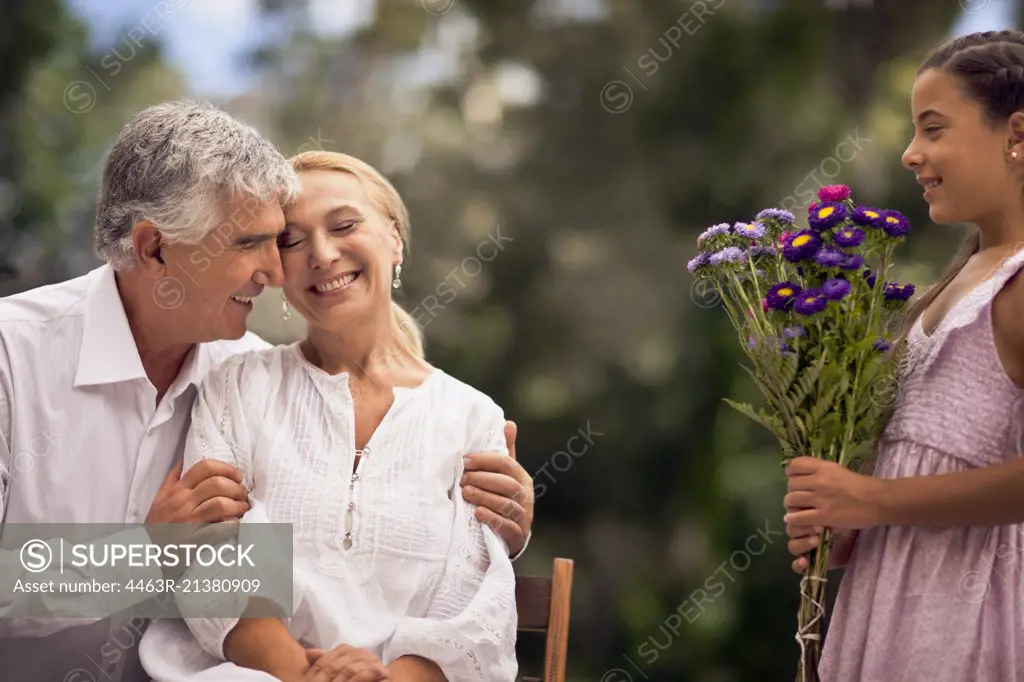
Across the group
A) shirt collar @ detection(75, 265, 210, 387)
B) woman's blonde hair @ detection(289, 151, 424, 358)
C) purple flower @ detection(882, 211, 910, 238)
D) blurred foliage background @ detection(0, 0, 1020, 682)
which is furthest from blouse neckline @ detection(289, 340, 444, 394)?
blurred foliage background @ detection(0, 0, 1020, 682)

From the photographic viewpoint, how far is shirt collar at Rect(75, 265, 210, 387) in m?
2.23

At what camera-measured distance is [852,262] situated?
189 centimetres

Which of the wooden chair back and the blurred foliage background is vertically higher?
the blurred foliage background

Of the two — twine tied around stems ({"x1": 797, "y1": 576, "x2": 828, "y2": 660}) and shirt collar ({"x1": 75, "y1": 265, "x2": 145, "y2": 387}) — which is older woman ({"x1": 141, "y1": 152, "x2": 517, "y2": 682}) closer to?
shirt collar ({"x1": 75, "y1": 265, "x2": 145, "y2": 387})

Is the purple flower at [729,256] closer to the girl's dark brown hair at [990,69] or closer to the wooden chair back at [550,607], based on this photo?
the girl's dark brown hair at [990,69]

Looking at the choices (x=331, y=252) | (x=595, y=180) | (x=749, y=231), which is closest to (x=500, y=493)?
(x=331, y=252)

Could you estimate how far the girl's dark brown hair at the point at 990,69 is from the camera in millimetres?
1921

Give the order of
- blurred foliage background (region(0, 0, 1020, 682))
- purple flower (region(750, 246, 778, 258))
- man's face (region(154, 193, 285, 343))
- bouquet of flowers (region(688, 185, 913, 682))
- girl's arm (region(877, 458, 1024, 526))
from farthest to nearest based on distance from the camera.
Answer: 1. blurred foliage background (region(0, 0, 1020, 682))
2. man's face (region(154, 193, 285, 343))
3. purple flower (region(750, 246, 778, 258))
4. bouquet of flowers (region(688, 185, 913, 682))
5. girl's arm (region(877, 458, 1024, 526))

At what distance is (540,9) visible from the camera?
20.2 feet

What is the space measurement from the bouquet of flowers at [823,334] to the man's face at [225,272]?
83 cm

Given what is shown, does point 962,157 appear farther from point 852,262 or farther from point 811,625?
point 811,625

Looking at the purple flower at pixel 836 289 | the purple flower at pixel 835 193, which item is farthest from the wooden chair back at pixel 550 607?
the purple flower at pixel 835 193

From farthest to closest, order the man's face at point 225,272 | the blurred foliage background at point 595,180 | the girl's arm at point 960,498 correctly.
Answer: the blurred foliage background at point 595,180
the man's face at point 225,272
the girl's arm at point 960,498

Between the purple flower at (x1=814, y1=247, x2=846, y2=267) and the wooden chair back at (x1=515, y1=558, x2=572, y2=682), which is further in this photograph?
the wooden chair back at (x1=515, y1=558, x2=572, y2=682)
